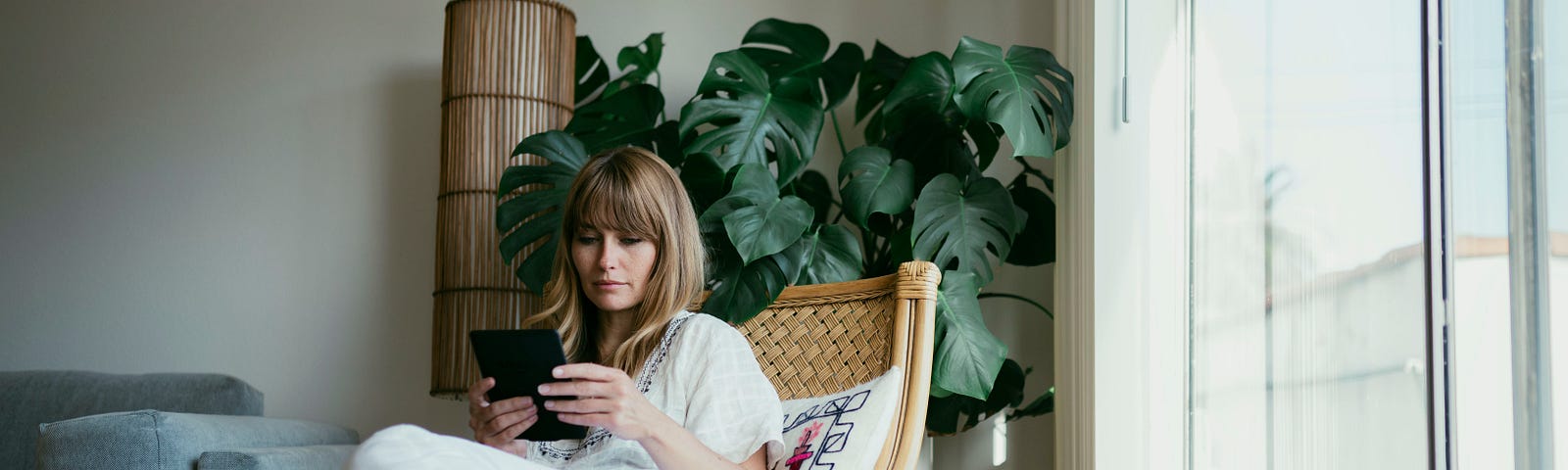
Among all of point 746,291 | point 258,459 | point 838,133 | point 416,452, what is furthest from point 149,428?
point 838,133

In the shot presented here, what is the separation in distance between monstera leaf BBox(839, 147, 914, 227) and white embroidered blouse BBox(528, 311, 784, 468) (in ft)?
1.98

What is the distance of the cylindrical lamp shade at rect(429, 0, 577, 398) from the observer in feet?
8.34

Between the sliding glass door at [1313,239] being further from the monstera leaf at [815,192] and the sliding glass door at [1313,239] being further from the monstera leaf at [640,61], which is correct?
the monstera leaf at [640,61]

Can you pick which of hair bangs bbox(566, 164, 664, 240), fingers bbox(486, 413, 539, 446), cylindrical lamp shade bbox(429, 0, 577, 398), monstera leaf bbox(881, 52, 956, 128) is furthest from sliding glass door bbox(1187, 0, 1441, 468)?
cylindrical lamp shade bbox(429, 0, 577, 398)

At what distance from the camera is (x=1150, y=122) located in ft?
6.85

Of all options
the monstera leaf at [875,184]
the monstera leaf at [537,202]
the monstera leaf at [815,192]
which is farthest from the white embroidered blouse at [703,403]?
the monstera leaf at [815,192]

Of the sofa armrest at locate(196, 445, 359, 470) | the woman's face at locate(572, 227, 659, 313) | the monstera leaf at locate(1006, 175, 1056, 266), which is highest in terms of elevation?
the monstera leaf at locate(1006, 175, 1056, 266)

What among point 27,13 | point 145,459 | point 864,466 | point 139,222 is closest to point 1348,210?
point 864,466

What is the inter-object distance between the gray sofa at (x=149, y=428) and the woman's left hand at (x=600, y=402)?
0.56 metres

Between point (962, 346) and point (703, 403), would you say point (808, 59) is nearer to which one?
point (962, 346)

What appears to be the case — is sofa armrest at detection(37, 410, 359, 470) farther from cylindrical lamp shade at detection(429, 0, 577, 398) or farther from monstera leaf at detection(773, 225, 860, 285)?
monstera leaf at detection(773, 225, 860, 285)

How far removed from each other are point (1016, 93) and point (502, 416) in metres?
1.12

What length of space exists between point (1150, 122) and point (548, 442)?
3.67ft

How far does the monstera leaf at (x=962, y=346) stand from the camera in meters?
2.11
